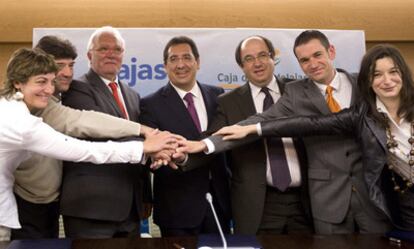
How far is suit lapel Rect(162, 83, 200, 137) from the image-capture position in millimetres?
2840

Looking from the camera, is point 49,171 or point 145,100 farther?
point 145,100

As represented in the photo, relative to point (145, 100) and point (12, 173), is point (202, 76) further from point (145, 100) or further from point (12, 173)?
point (12, 173)

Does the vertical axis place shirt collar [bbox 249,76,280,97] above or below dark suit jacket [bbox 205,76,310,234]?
above

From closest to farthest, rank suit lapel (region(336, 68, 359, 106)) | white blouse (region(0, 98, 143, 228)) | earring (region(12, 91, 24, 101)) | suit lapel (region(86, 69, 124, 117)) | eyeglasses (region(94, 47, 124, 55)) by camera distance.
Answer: white blouse (region(0, 98, 143, 228)) < earring (region(12, 91, 24, 101)) < suit lapel (region(336, 68, 359, 106)) < suit lapel (region(86, 69, 124, 117)) < eyeglasses (region(94, 47, 124, 55))

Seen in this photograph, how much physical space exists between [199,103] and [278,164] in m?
0.72

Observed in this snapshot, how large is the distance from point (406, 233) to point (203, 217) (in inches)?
46.9

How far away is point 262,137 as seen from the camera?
8.73 ft

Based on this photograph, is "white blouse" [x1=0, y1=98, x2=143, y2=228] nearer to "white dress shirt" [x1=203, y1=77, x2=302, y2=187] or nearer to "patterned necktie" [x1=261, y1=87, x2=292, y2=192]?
"white dress shirt" [x1=203, y1=77, x2=302, y2=187]

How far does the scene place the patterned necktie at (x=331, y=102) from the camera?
8.45 feet

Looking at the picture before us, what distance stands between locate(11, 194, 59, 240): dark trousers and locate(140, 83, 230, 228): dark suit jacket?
2.09ft

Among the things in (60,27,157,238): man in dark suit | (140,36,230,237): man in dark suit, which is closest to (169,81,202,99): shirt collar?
(140,36,230,237): man in dark suit

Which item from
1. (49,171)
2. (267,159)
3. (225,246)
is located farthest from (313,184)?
(49,171)

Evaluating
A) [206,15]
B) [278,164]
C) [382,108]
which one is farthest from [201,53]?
[382,108]

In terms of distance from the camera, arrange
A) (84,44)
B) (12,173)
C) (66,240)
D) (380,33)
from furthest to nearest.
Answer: (380,33)
(84,44)
(12,173)
(66,240)
